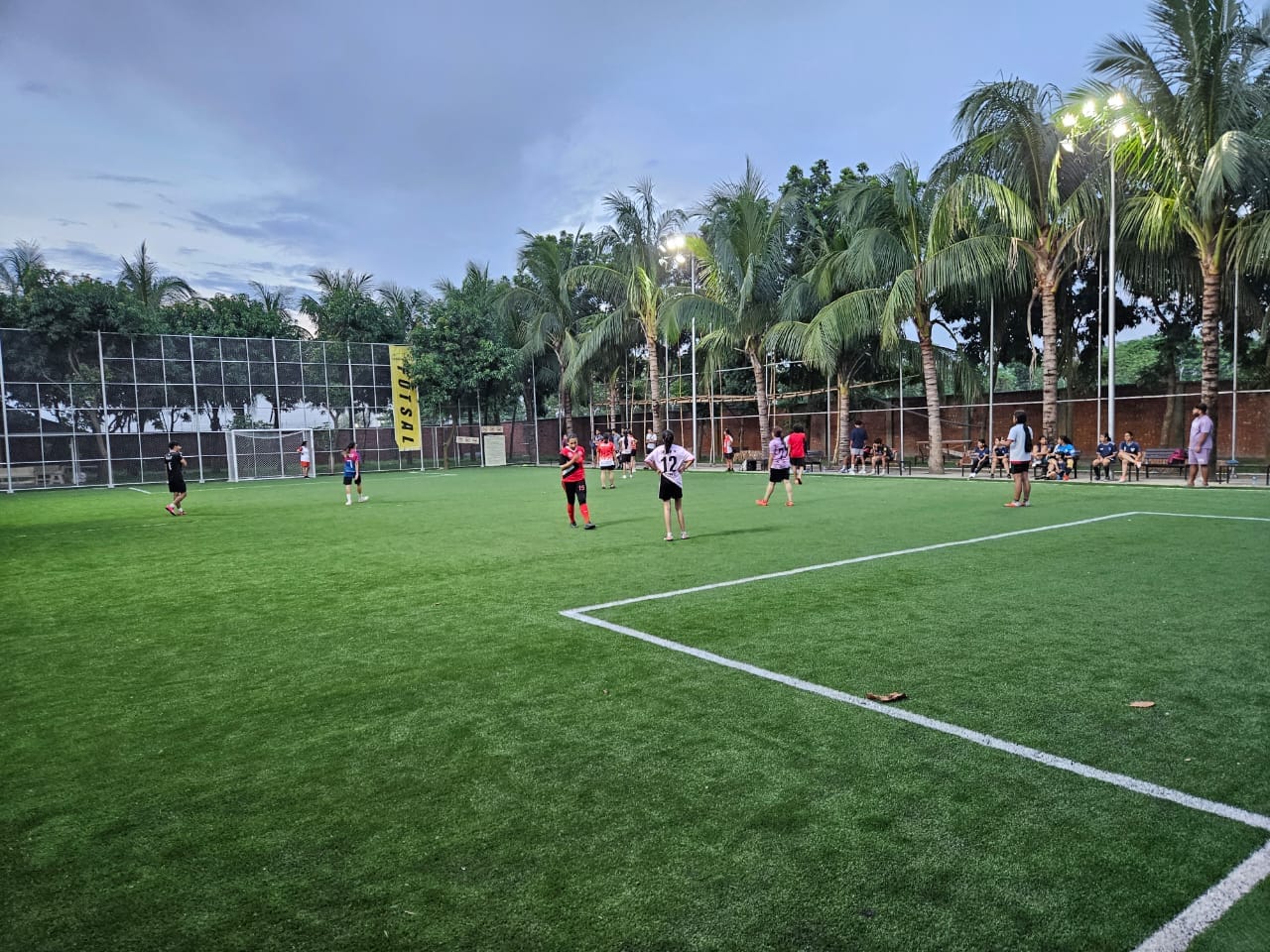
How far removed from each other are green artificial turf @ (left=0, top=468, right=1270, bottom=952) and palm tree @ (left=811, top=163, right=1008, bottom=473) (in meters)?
16.7

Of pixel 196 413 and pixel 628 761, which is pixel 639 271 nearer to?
pixel 196 413

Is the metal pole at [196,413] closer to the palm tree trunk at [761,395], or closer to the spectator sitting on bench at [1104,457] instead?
the palm tree trunk at [761,395]

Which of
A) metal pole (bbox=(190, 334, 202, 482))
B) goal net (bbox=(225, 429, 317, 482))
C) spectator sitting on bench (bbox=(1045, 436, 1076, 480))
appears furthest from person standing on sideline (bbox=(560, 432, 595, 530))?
metal pole (bbox=(190, 334, 202, 482))

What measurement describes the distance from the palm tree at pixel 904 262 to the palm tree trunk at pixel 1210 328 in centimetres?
526

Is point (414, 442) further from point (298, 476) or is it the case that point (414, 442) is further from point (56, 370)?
point (56, 370)

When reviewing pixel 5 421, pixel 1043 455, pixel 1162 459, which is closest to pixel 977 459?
pixel 1043 455

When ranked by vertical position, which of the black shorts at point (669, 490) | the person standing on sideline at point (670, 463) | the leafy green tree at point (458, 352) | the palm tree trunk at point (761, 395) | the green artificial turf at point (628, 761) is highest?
the leafy green tree at point (458, 352)

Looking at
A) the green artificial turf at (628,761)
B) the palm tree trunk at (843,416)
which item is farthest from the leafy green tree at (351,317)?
the green artificial turf at (628,761)

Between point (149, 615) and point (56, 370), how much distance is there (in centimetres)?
3105

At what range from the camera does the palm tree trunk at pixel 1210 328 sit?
18.9m

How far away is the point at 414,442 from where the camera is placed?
41.2 metres

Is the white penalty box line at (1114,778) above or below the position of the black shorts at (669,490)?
below

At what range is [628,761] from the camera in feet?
12.7

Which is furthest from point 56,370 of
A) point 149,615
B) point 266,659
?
point 266,659
